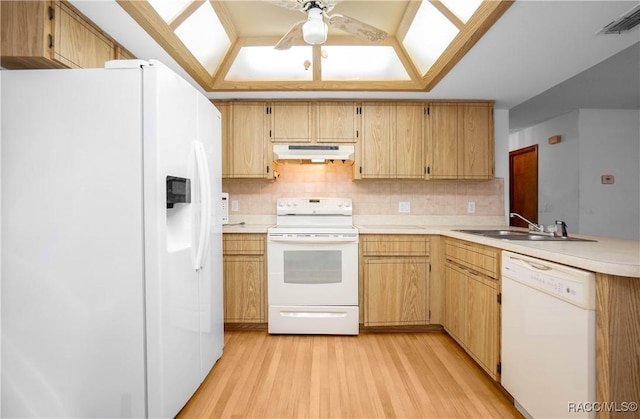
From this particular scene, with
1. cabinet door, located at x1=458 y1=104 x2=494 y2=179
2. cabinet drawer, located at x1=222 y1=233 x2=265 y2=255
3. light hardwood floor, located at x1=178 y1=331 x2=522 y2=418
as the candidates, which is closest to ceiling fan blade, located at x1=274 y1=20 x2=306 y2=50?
cabinet drawer, located at x1=222 y1=233 x2=265 y2=255

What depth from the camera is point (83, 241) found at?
1340mm

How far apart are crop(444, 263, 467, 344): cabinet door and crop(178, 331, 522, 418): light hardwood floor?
158mm

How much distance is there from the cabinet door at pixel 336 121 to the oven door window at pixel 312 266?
43.4 inches

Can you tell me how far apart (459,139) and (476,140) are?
6.5 inches

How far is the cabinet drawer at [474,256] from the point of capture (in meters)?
1.76

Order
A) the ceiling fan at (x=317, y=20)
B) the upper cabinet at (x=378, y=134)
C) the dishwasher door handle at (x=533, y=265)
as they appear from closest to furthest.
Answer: the dishwasher door handle at (x=533, y=265), the ceiling fan at (x=317, y=20), the upper cabinet at (x=378, y=134)

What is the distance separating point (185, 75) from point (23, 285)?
Answer: 1.79 metres

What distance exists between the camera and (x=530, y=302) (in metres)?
1.42

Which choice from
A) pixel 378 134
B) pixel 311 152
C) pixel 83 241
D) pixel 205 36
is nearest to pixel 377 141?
pixel 378 134

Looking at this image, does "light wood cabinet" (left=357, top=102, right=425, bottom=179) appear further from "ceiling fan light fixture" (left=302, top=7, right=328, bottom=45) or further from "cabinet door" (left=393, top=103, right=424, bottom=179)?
"ceiling fan light fixture" (left=302, top=7, right=328, bottom=45)

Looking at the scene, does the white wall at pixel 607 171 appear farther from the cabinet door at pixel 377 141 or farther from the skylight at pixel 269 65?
the skylight at pixel 269 65

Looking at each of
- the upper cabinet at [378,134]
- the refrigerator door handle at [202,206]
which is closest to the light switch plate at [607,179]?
the upper cabinet at [378,134]

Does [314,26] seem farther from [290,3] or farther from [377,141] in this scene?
[377,141]

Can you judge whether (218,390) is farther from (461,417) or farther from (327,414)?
(461,417)
